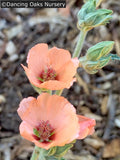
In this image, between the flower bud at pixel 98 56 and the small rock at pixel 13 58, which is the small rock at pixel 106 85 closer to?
the small rock at pixel 13 58

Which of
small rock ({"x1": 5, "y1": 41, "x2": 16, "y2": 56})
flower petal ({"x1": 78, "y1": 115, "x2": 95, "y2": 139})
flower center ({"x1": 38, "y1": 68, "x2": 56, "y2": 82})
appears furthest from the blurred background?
flower petal ({"x1": 78, "y1": 115, "x2": 95, "y2": 139})

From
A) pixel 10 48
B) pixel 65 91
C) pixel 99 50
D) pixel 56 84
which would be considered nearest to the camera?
pixel 56 84

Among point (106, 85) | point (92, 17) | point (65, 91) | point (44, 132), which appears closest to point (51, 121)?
point (44, 132)

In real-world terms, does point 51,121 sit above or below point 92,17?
below

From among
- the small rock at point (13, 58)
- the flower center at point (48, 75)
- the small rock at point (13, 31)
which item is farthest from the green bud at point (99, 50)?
the small rock at point (13, 31)

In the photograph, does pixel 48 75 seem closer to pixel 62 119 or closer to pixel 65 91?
pixel 62 119

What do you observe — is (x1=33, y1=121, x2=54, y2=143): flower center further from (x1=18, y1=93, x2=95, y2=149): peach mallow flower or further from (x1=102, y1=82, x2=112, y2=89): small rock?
(x1=102, y1=82, x2=112, y2=89): small rock
